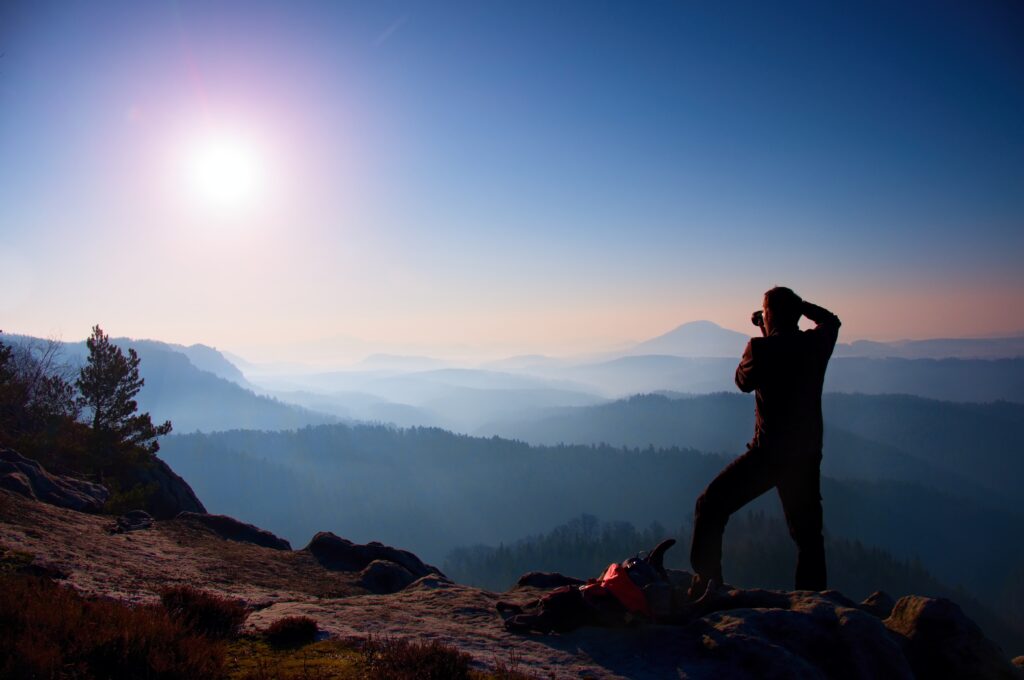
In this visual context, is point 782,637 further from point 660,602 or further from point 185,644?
point 185,644

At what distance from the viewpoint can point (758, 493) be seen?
25.6 feet

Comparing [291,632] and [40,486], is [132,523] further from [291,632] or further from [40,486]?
[291,632]

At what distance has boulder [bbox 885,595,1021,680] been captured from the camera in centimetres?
666

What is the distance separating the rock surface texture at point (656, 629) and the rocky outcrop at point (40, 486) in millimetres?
4077

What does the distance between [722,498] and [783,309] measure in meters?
2.98

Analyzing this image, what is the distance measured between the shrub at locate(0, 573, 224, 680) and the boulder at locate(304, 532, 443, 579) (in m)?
10.6

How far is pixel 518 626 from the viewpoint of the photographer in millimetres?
7617

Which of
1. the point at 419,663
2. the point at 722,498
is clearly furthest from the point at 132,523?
the point at 722,498

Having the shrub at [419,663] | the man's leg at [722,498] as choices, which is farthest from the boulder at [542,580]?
the shrub at [419,663]

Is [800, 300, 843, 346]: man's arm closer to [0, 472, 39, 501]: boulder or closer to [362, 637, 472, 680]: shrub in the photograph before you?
[362, 637, 472, 680]: shrub

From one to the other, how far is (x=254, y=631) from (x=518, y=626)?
365cm

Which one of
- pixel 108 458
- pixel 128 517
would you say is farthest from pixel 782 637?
pixel 108 458

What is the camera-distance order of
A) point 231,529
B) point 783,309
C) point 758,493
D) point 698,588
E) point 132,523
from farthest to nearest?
point 231,529, point 132,523, point 783,309, point 698,588, point 758,493

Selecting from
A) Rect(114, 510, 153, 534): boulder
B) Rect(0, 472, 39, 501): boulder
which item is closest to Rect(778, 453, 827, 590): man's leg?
Rect(114, 510, 153, 534): boulder
